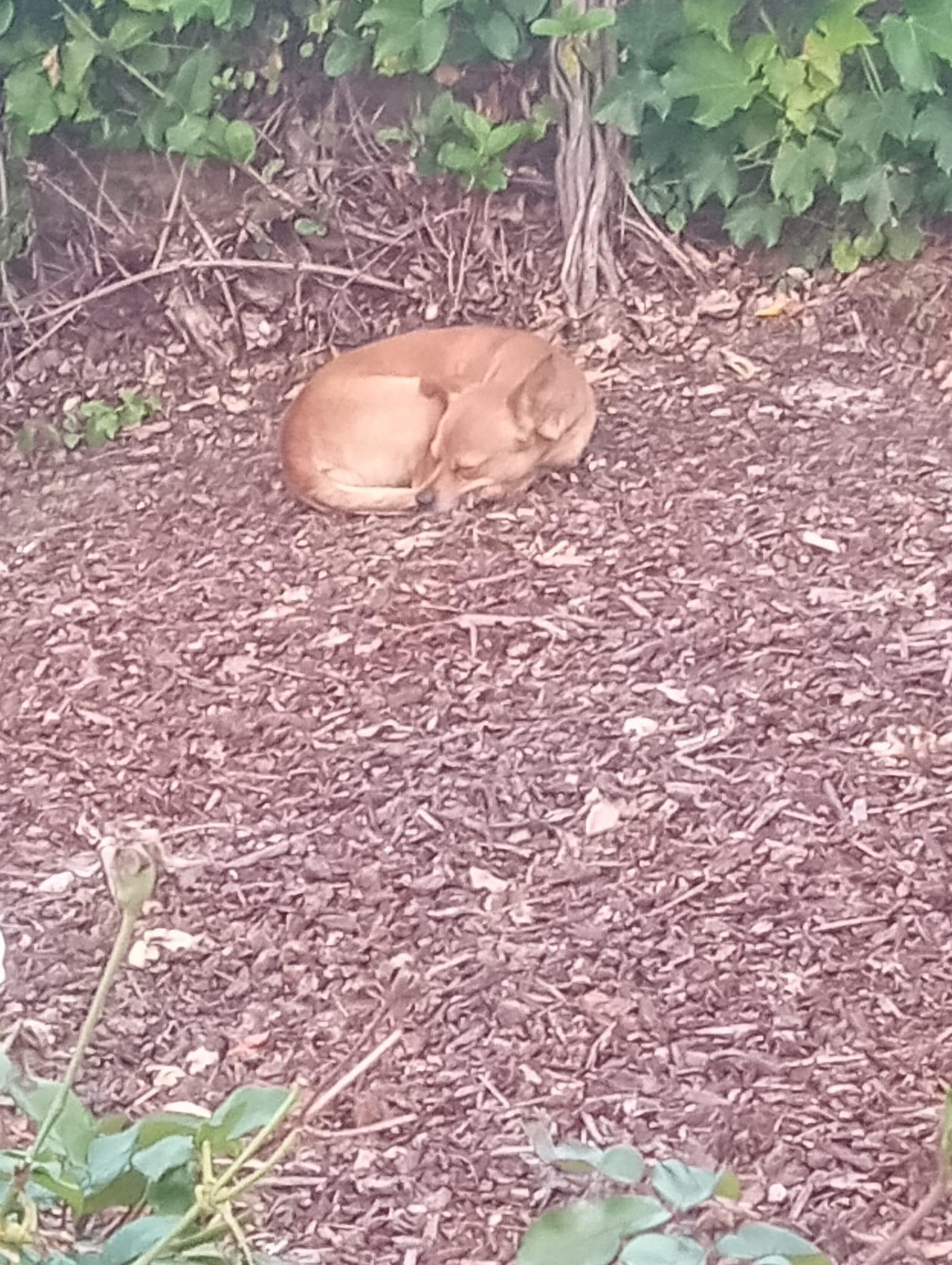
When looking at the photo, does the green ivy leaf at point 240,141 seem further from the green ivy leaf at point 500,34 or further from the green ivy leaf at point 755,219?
the green ivy leaf at point 755,219

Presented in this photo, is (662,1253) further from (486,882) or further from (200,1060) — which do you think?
(486,882)

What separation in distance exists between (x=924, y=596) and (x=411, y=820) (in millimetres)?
1190

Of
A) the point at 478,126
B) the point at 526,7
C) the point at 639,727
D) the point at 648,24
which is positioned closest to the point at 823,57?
the point at 648,24

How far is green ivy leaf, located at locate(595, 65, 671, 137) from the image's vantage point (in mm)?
4027

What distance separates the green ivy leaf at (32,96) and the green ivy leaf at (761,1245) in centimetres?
406

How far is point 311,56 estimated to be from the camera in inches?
172

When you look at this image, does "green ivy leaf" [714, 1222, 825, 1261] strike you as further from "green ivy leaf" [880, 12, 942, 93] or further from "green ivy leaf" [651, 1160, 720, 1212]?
"green ivy leaf" [880, 12, 942, 93]

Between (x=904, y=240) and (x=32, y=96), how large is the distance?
2580mm

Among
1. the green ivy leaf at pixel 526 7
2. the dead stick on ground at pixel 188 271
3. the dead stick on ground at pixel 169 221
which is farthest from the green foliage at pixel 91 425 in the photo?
the green ivy leaf at pixel 526 7

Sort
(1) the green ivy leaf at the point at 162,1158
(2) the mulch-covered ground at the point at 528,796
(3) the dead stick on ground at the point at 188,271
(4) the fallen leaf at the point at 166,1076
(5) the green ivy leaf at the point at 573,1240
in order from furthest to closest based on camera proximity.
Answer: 1. (3) the dead stick on ground at the point at 188,271
2. (4) the fallen leaf at the point at 166,1076
3. (2) the mulch-covered ground at the point at 528,796
4. (1) the green ivy leaf at the point at 162,1158
5. (5) the green ivy leaf at the point at 573,1240

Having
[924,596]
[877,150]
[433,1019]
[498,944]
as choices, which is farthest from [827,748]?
[877,150]

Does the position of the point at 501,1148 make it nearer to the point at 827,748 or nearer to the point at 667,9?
the point at 827,748

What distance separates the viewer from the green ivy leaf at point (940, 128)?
13.0 ft

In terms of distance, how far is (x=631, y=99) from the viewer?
4051 millimetres
